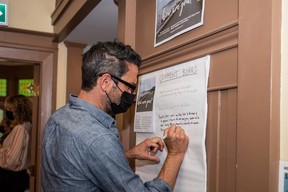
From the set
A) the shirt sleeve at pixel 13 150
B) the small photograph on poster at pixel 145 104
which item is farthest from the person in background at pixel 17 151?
the small photograph on poster at pixel 145 104

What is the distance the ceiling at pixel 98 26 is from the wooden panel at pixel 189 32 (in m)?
0.47

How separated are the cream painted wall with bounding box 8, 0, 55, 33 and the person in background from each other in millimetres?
711

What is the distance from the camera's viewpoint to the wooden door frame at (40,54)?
2.48 metres

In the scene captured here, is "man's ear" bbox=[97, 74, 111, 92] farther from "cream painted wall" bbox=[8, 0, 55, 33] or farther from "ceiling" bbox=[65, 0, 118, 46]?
"cream painted wall" bbox=[8, 0, 55, 33]

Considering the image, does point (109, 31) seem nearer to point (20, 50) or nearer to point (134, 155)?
point (20, 50)

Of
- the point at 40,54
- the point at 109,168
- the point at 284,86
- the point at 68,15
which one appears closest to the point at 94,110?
the point at 109,168

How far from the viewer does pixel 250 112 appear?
0.73 metres

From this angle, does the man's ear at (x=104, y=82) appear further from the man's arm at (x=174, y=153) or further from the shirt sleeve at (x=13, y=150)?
the shirt sleeve at (x=13, y=150)

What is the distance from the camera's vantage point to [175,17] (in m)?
1.10

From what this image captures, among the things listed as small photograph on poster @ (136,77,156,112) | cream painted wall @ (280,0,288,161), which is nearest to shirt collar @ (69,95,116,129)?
small photograph on poster @ (136,77,156,112)

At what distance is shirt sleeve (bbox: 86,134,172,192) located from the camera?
87cm

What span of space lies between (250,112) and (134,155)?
0.61 metres

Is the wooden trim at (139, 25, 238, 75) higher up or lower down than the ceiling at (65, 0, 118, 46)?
lower down

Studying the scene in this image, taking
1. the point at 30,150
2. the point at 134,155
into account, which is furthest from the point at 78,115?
the point at 30,150
